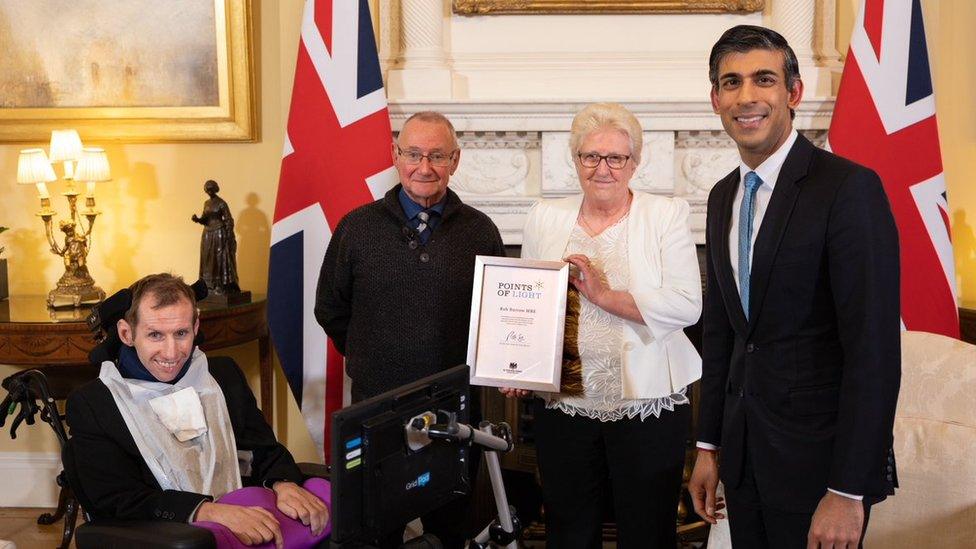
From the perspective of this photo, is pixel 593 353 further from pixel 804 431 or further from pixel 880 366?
pixel 880 366

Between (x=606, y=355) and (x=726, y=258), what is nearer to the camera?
(x=726, y=258)

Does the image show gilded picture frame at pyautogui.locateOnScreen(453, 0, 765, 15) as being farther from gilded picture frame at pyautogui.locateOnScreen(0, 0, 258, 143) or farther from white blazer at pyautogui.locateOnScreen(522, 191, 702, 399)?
white blazer at pyautogui.locateOnScreen(522, 191, 702, 399)

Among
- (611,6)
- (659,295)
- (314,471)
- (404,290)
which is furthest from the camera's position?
(611,6)

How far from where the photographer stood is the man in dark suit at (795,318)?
4.99 feet

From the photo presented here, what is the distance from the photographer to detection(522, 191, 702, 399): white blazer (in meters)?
2.38

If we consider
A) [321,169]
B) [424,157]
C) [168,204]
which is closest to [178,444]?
[424,157]

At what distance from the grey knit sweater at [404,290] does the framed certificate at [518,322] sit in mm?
187

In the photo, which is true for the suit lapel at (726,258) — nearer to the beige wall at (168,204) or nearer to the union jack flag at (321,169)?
the union jack flag at (321,169)

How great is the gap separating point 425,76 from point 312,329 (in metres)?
1.14

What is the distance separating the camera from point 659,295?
2.38 meters

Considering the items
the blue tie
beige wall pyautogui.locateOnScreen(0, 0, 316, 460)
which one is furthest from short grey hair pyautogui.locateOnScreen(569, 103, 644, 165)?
beige wall pyautogui.locateOnScreen(0, 0, 316, 460)

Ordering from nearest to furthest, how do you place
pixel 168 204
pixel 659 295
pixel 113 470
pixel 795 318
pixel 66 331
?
1. pixel 795 318
2. pixel 113 470
3. pixel 659 295
4. pixel 66 331
5. pixel 168 204

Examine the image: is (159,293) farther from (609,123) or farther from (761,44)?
(761,44)

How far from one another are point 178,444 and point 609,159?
4.30 feet
